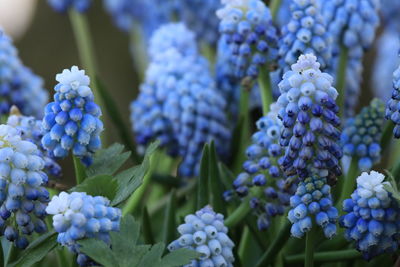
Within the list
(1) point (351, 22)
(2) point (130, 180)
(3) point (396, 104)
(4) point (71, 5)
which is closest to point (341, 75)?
(1) point (351, 22)

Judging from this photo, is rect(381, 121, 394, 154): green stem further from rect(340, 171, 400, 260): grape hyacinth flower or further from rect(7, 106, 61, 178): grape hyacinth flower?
rect(7, 106, 61, 178): grape hyacinth flower

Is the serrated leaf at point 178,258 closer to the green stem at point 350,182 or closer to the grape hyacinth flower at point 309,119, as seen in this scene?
the grape hyacinth flower at point 309,119

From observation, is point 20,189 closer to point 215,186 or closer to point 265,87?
point 215,186

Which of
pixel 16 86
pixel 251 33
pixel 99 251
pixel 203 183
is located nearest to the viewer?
pixel 99 251

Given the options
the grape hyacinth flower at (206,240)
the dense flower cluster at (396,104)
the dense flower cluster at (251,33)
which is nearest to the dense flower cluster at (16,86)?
the dense flower cluster at (251,33)

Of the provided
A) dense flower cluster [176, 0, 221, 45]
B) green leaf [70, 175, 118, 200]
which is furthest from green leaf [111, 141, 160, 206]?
dense flower cluster [176, 0, 221, 45]

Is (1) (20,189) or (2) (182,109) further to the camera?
(2) (182,109)
